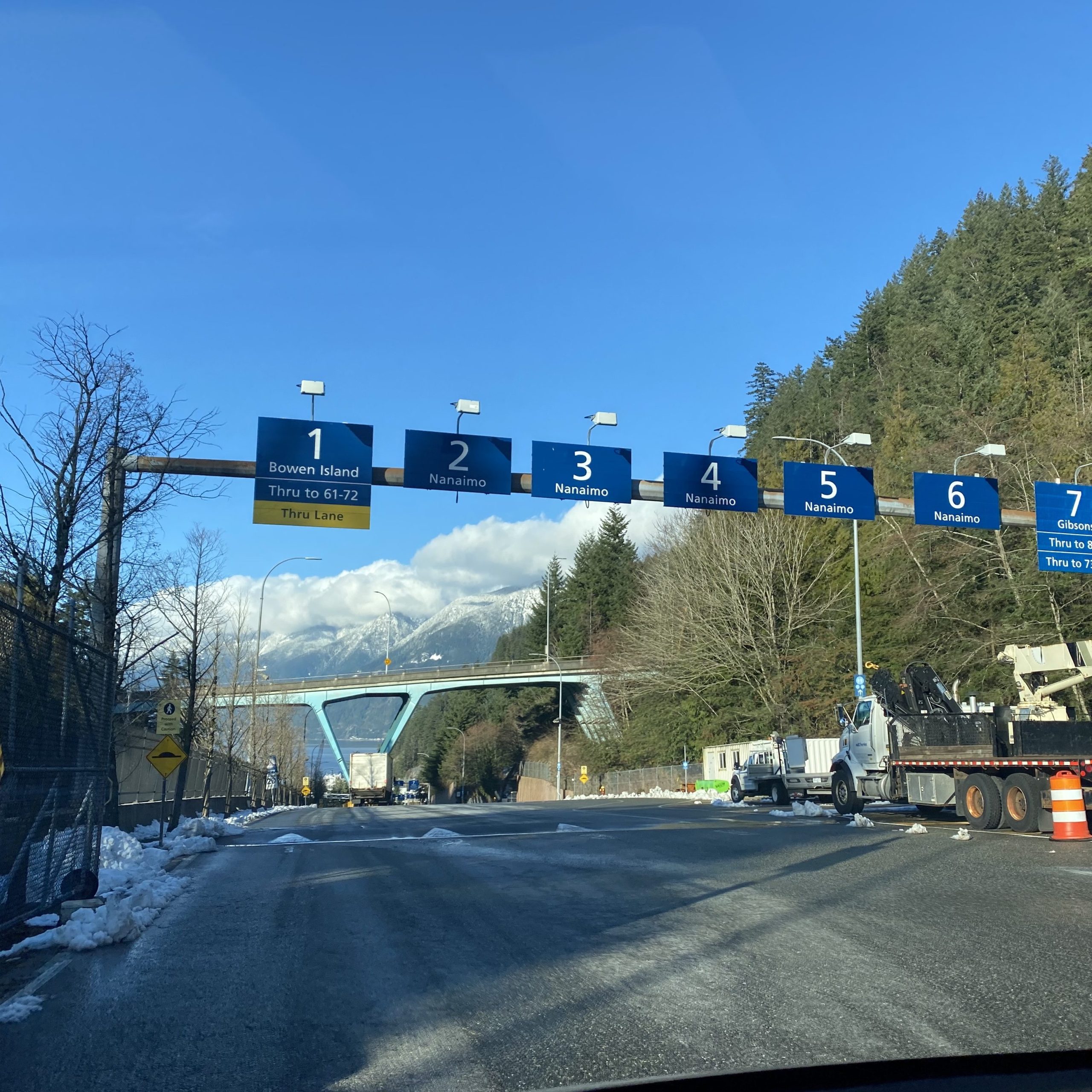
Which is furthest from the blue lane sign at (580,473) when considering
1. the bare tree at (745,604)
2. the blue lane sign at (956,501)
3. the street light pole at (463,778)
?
the street light pole at (463,778)

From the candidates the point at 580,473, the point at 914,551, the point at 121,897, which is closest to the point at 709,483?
the point at 580,473

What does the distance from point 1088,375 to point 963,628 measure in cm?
1542

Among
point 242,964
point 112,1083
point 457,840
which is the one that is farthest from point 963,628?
point 112,1083

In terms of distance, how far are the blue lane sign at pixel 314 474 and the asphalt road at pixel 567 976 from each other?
7.73 m

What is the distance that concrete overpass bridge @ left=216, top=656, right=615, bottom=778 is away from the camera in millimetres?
87312

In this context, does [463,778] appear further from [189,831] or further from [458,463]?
[458,463]

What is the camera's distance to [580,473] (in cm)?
2141

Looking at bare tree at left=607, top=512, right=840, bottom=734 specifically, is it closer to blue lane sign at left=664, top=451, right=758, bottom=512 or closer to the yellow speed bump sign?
blue lane sign at left=664, top=451, right=758, bottom=512

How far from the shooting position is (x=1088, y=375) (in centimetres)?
4638

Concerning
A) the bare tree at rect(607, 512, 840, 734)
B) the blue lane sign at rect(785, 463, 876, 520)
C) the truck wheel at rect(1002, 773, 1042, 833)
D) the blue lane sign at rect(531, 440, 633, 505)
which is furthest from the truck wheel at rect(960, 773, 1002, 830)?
the bare tree at rect(607, 512, 840, 734)

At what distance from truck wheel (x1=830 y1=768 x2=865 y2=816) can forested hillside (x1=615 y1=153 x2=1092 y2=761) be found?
8229 millimetres

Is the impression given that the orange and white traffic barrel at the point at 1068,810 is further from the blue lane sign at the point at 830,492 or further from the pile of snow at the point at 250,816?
the pile of snow at the point at 250,816

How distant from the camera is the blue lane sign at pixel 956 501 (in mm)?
23266

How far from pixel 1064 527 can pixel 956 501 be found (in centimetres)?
253
